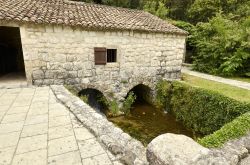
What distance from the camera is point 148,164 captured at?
7.80 feet

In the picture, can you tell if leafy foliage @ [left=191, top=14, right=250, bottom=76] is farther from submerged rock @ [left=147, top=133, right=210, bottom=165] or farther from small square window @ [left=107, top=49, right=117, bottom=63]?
submerged rock @ [left=147, top=133, right=210, bottom=165]

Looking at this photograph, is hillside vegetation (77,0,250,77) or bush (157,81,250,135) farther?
hillside vegetation (77,0,250,77)

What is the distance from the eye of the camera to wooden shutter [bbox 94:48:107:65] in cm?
781

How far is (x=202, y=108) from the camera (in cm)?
682

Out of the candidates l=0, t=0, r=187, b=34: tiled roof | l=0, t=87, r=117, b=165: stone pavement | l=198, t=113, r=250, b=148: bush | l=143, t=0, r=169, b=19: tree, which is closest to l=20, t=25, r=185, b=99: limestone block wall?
l=0, t=0, r=187, b=34: tiled roof

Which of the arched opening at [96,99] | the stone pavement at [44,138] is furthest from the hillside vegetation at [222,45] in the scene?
the stone pavement at [44,138]

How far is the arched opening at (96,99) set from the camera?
29.3 feet

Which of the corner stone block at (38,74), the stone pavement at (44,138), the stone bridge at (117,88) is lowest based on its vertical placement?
the stone bridge at (117,88)

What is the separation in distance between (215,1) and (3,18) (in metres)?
19.0

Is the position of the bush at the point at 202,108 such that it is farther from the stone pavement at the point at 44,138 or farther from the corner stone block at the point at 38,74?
the corner stone block at the point at 38,74

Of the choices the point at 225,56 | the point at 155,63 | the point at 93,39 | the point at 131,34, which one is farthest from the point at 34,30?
the point at 225,56

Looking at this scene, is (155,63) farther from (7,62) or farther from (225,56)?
(7,62)

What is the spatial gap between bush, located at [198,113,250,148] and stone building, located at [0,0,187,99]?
18.0ft

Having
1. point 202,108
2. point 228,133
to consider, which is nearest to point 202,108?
point 202,108
